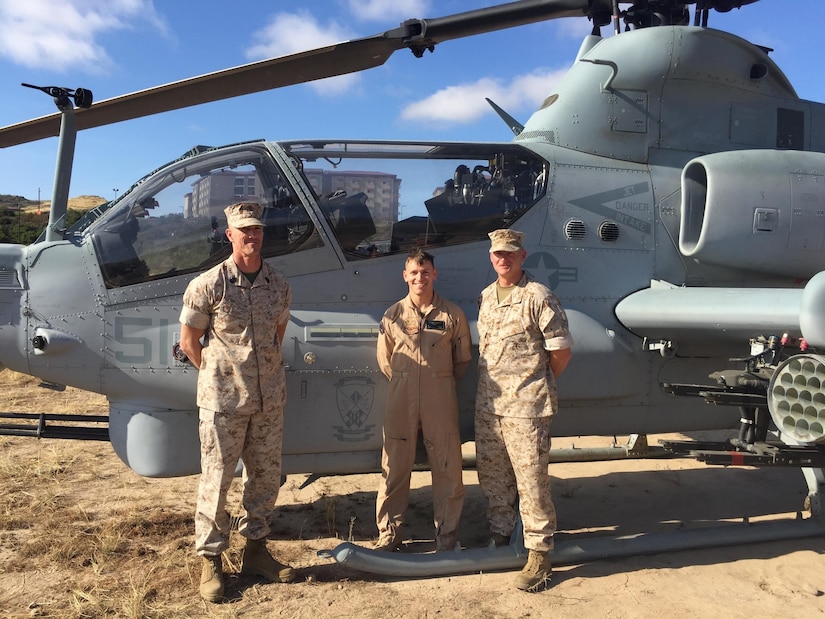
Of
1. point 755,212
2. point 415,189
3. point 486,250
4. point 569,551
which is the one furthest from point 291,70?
point 569,551

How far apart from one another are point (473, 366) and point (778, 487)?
12.7 feet

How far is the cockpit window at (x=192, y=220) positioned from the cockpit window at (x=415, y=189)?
0.23 meters

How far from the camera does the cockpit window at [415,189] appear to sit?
13.0 ft

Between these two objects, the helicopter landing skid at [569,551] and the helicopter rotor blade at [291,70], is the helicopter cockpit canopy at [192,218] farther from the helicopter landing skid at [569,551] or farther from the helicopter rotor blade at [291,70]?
the helicopter landing skid at [569,551]

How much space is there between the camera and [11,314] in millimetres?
3588

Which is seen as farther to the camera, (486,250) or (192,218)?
(486,250)

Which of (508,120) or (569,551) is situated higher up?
(508,120)

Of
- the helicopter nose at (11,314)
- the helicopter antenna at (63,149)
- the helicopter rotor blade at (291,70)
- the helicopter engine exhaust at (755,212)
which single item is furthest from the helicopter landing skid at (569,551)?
the helicopter rotor blade at (291,70)

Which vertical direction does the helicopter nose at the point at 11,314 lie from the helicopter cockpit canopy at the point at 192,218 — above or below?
below

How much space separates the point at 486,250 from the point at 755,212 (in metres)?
1.92

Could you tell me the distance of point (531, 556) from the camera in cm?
347

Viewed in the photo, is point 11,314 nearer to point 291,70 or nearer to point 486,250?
point 291,70

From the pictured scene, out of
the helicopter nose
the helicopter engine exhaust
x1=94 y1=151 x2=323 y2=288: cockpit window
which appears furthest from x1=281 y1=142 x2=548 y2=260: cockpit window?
the helicopter nose

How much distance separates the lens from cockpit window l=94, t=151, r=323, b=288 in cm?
371
